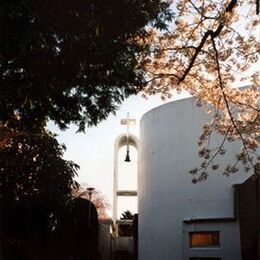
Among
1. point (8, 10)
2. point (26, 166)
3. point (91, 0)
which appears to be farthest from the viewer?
point (26, 166)

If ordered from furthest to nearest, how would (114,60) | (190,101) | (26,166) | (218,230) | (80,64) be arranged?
(190,101), (218,230), (26,166), (114,60), (80,64)

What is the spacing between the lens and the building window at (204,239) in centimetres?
2334

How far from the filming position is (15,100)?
8.81 m

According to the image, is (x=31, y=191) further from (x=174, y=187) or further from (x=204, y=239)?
(x=174, y=187)

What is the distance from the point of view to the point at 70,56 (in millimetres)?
7996

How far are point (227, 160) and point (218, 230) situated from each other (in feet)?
12.6

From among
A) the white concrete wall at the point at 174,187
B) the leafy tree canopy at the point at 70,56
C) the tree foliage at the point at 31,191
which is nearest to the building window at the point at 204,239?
the white concrete wall at the point at 174,187

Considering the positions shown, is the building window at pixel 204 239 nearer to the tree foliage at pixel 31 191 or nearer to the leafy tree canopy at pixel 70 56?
the tree foliage at pixel 31 191

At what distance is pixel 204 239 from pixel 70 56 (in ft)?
58.7

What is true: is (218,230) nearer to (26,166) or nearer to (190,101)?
(190,101)

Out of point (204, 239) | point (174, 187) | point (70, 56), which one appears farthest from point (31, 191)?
point (174, 187)

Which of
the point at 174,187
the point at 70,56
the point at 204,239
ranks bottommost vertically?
the point at 204,239

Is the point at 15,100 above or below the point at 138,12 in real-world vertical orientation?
below

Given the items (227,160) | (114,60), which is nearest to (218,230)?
(227,160)
